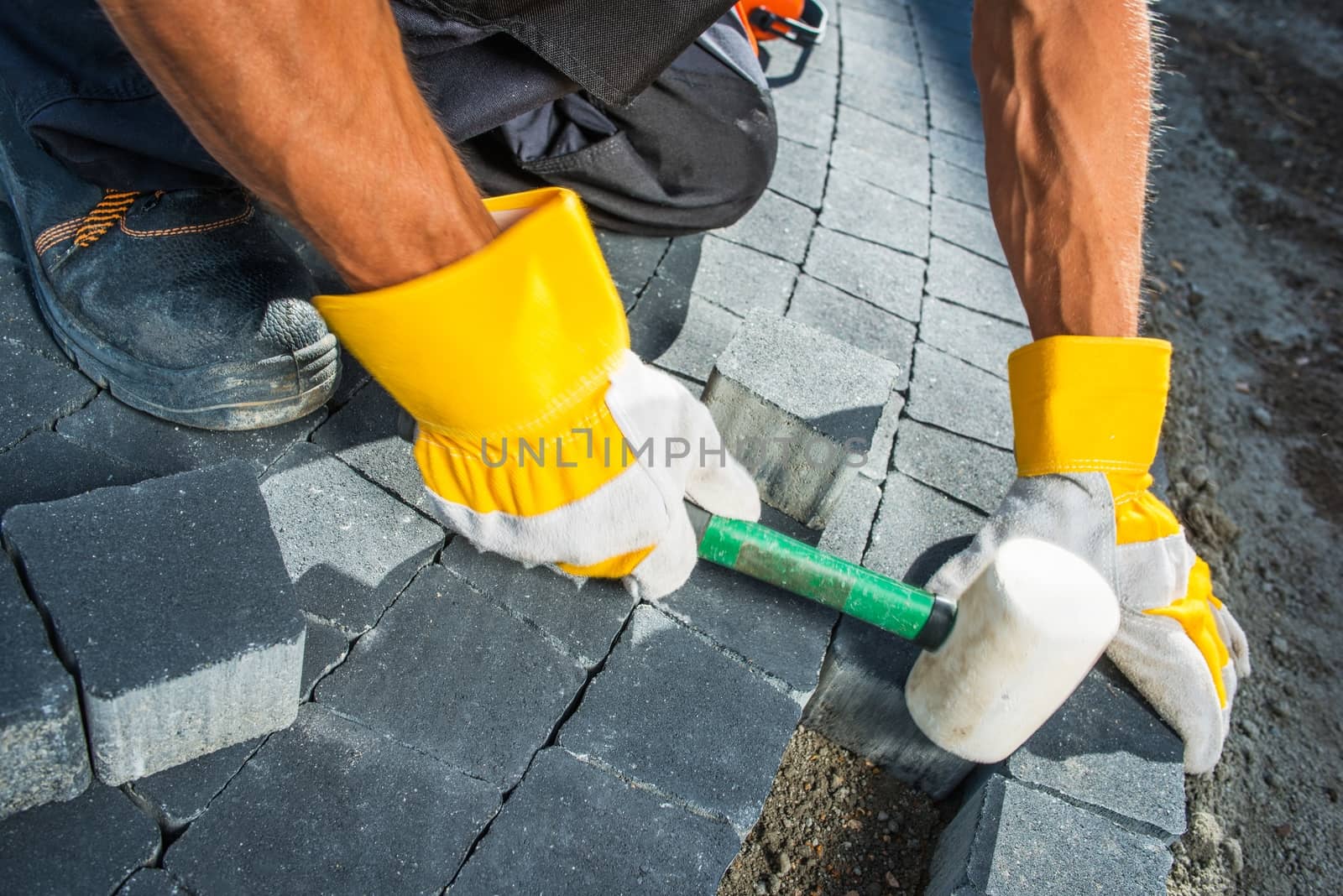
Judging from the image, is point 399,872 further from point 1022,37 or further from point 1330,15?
point 1330,15

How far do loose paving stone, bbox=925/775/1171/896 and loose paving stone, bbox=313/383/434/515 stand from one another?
1.27m

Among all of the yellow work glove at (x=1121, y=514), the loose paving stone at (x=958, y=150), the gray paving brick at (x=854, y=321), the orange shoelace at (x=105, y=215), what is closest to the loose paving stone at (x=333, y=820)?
the yellow work glove at (x=1121, y=514)

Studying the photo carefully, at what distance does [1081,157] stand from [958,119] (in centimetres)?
234

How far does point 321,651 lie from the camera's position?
1.69 metres

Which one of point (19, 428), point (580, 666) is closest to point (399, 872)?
point (580, 666)

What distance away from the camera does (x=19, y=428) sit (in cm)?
184

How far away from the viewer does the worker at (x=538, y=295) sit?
143 cm

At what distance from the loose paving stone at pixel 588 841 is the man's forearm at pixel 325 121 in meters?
0.92

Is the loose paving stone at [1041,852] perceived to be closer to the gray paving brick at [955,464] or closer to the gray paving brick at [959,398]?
the gray paving brick at [955,464]

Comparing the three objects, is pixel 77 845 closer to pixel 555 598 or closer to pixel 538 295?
pixel 555 598

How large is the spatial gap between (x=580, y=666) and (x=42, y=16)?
1790 mm

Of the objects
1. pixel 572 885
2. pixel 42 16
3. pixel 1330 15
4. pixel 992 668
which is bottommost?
pixel 1330 15

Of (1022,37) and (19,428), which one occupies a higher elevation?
(1022,37)

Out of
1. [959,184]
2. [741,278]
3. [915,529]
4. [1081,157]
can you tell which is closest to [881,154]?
[959,184]
